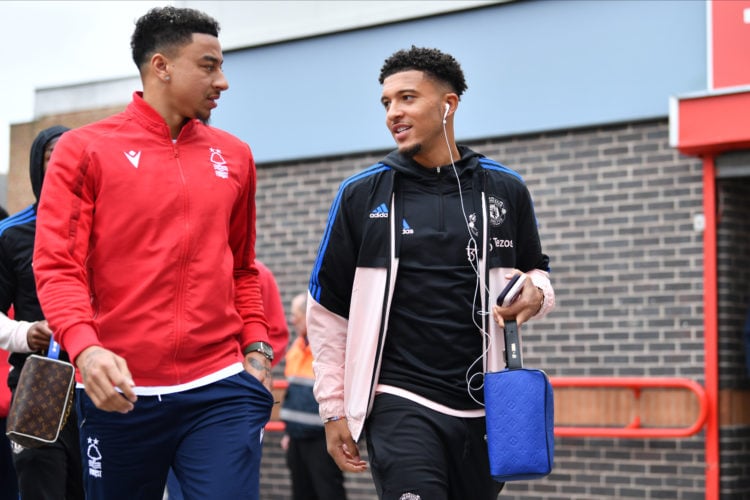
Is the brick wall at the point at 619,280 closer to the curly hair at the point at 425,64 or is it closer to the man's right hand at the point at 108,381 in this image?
the curly hair at the point at 425,64

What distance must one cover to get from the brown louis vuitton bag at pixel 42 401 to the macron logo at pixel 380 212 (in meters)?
1.30

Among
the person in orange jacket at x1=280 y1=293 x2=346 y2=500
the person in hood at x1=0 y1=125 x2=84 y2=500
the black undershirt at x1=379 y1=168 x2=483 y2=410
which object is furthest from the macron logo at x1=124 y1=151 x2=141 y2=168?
the person in orange jacket at x1=280 y1=293 x2=346 y2=500

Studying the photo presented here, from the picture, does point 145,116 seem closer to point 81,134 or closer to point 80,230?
point 81,134

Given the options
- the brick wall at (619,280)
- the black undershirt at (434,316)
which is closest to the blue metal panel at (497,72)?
the brick wall at (619,280)

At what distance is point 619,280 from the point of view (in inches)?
388

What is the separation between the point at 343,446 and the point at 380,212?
929mm

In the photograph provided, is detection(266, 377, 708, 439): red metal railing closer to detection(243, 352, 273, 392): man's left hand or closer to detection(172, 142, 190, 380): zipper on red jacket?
detection(243, 352, 273, 392): man's left hand

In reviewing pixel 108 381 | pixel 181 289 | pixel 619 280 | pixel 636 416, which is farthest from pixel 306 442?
pixel 108 381

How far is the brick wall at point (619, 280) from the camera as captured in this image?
9.52 m

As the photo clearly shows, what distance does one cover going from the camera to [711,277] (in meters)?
9.38

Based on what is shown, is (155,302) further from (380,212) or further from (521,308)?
(521,308)

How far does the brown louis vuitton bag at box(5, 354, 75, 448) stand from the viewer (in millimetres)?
4613

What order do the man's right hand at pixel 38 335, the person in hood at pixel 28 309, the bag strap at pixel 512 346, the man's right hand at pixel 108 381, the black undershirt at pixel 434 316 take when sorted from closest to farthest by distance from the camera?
the man's right hand at pixel 108 381 < the bag strap at pixel 512 346 < the black undershirt at pixel 434 316 < the man's right hand at pixel 38 335 < the person in hood at pixel 28 309

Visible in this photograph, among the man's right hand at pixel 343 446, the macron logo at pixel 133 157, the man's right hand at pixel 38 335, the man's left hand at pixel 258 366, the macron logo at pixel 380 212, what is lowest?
the man's right hand at pixel 343 446
